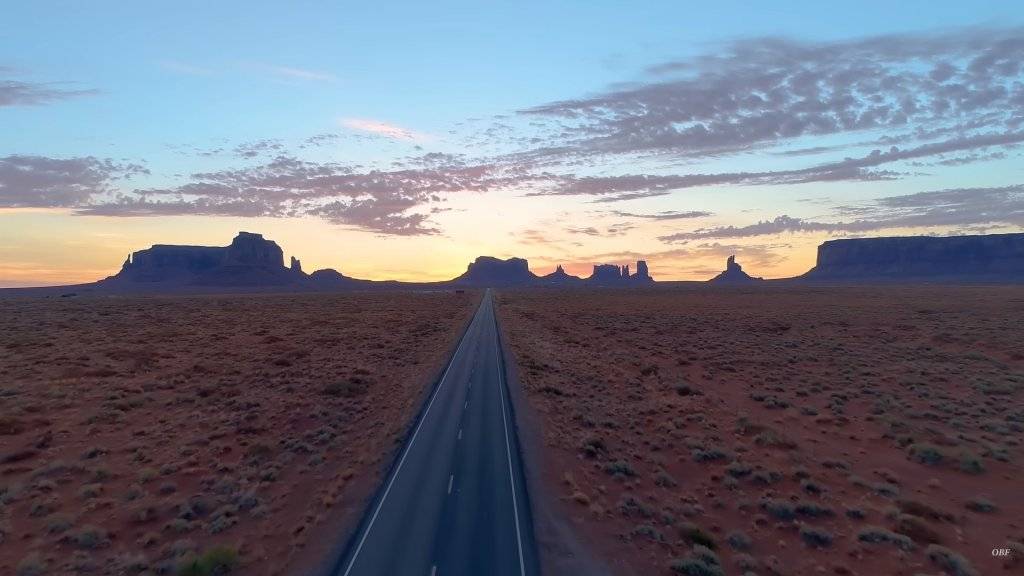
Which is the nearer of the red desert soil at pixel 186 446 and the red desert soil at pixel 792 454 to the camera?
the red desert soil at pixel 792 454

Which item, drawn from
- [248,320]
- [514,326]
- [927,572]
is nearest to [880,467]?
[927,572]

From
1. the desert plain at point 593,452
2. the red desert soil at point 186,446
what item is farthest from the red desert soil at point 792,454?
the red desert soil at point 186,446

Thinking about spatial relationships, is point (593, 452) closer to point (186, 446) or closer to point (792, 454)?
point (792, 454)

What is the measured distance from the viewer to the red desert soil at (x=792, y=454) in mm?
17156

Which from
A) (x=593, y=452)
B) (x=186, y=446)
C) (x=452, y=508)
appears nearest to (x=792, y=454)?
(x=593, y=452)

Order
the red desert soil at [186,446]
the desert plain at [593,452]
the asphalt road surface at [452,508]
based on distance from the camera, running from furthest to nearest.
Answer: the red desert soil at [186,446]
the desert plain at [593,452]
the asphalt road surface at [452,508]

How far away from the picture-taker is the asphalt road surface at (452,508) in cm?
1561

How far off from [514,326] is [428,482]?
59024 millimetres

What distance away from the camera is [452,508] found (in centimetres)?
1892

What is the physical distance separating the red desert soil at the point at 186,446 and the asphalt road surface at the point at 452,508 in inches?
51.3

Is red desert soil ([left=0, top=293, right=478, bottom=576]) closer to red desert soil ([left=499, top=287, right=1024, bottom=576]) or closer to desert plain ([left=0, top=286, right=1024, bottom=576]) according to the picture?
desert plain ([left=0, top=286, right=1024, bottom=576])

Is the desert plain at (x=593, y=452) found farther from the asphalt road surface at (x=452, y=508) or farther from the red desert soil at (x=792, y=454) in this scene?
the asphalt road surface at (x=452, y=508)

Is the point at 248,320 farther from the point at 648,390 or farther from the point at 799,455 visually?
the point at 799,455

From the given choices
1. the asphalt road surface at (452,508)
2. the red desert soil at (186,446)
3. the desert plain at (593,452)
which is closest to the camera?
the asphalt road surface at (452,508)
